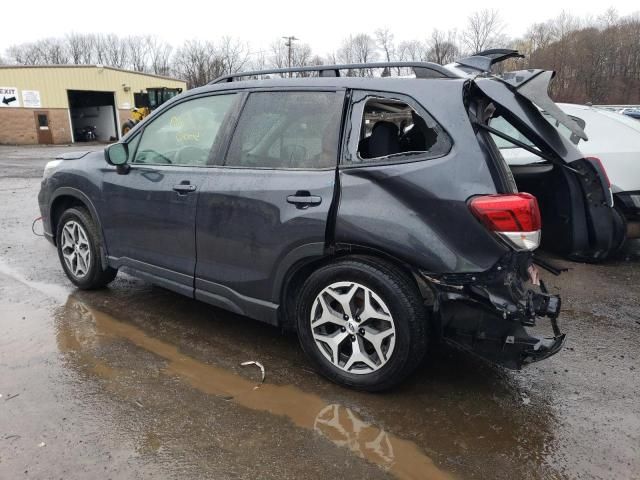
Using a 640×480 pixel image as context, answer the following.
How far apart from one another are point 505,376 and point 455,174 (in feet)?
4.67

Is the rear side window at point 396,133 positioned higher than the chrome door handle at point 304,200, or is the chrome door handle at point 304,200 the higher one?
the rear side window at point 396,133

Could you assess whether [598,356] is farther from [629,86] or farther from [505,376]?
[629,86]

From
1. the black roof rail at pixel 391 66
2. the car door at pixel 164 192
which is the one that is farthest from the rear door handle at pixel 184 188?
the black roof rail at pixel 391 66

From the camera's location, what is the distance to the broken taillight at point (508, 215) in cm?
264

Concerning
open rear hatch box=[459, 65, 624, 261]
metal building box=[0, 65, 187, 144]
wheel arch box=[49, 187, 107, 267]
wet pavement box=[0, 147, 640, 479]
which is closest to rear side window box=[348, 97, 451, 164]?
open rear hatch box=[459, 65, 624, 261]

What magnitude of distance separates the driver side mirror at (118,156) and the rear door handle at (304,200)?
1.72 m

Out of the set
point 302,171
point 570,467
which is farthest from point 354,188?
point 570,467

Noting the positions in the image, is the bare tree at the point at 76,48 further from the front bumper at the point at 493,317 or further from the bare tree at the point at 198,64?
the front bumper at the point at 493,317

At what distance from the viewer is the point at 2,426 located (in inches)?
108

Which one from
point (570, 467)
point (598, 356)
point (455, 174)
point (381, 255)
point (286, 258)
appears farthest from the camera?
point (598, 356)

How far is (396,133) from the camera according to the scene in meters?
3.38

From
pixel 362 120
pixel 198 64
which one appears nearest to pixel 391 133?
pixel 362 120

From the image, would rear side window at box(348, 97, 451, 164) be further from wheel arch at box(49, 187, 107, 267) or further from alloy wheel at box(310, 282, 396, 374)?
wheel arch at box(49, 187, 107, 267)

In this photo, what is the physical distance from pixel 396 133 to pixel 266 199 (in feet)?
3.16
